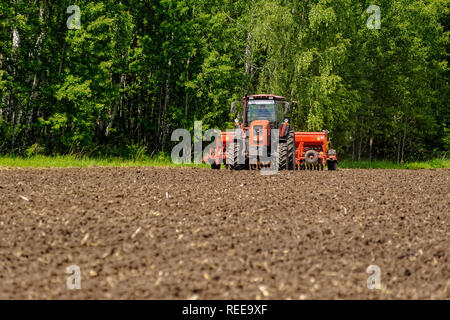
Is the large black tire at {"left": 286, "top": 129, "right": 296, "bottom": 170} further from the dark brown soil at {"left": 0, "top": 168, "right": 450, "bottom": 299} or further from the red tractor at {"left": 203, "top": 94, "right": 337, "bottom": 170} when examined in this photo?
the dark brown soil at {"left": 0, "top": 168, "right": 450, "bottom": 299}

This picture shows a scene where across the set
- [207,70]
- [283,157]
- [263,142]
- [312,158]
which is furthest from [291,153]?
[207,70]

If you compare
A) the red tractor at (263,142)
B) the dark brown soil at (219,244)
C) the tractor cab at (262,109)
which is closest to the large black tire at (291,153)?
the red tractor at (263,142)

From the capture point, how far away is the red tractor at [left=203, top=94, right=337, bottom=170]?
15.8 m

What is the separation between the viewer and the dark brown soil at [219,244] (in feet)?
13.8

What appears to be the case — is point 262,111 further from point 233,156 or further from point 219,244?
point 219,244

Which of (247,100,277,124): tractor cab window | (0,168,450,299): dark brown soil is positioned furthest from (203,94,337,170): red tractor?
(0,168,450,299): dark brown soil

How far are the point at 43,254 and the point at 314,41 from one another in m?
22.8

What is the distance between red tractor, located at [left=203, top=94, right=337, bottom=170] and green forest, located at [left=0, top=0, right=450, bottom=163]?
5511 millimetres

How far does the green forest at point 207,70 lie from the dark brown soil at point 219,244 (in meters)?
10.3

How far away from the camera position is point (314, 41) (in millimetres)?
25953

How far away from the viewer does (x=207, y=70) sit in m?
24.0

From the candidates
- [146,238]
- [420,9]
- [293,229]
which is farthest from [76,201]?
[420,9]

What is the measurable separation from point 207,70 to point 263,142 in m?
8.92

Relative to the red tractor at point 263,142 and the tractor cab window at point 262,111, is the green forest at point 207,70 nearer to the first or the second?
the red tractor at point 263,142
